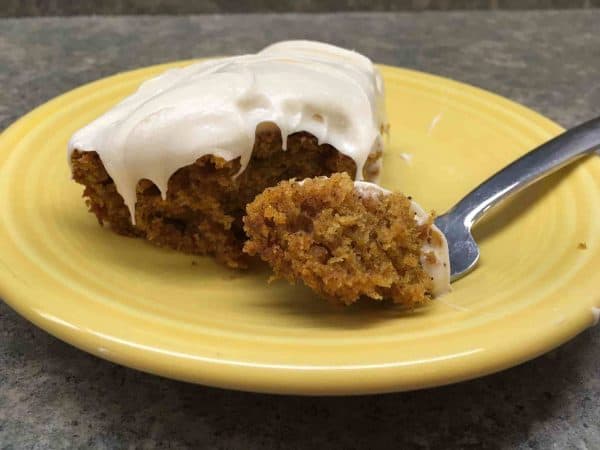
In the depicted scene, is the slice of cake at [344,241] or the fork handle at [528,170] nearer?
the slice of cake at [344,241]

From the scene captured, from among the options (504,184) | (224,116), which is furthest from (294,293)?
(504,184)

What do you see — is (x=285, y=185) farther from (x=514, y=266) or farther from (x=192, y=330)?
(x=514, y=266)

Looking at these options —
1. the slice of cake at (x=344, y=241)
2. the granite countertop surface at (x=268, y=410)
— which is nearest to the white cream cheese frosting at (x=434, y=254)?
the slice of cake at (x=344, y=241)

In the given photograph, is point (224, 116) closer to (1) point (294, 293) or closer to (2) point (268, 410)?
A: (1) point (294, 293)

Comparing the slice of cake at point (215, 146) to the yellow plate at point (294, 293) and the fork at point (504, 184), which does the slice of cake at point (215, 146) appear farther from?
the fork at point (504, 184)

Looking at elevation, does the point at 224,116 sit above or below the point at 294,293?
above

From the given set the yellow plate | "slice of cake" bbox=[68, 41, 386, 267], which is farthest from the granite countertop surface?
"slice of cake" bbox=[68, 41, 386, 267]
